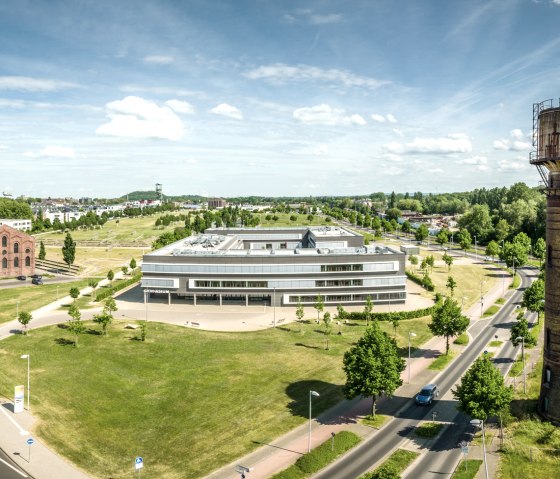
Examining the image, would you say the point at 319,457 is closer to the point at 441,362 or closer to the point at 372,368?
the point at 372,368

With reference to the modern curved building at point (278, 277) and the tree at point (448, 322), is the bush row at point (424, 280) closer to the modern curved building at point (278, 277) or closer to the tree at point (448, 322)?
the modern curved building at point (278, 277)

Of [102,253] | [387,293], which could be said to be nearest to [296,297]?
[387,293]

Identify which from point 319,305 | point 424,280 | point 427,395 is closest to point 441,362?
point 427,395

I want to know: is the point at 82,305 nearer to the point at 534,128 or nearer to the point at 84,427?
the point at 84,427

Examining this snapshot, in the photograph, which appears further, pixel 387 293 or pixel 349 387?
pixel 387 293

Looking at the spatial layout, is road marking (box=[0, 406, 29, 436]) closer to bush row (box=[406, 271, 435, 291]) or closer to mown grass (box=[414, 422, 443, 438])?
mown grass (box=[414, 422, 443, 438])

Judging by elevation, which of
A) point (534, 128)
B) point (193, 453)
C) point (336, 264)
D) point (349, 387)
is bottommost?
point (193, 453)

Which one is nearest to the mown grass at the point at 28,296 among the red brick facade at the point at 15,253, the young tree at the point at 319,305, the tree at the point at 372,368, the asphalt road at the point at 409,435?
the red brick facade at the point at 15,253
